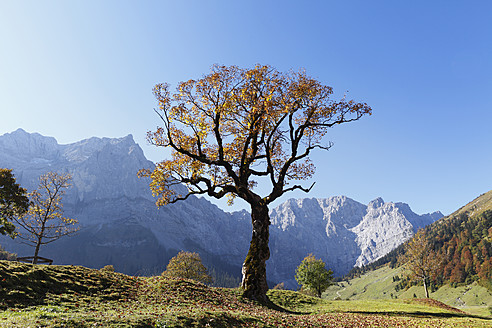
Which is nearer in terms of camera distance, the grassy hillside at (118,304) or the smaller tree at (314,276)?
the grassy hillside at (118,304)

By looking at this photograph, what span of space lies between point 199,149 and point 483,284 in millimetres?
258893

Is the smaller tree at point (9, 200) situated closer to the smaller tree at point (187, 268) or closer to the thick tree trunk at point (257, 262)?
the thick tree trunk at point (257, 262)

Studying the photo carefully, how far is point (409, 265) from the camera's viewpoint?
64.9 m

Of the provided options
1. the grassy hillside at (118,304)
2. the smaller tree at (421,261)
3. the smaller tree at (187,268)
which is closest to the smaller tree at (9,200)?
the grassy hillside at (118,304)

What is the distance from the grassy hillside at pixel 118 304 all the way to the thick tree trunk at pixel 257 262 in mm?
1278

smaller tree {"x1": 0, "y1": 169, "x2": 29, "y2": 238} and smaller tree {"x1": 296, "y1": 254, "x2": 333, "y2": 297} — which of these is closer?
smaller tree {"x1": 0, "y1": 169, "x2": 29, "y2": 238}

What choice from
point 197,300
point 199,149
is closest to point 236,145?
point 199,149

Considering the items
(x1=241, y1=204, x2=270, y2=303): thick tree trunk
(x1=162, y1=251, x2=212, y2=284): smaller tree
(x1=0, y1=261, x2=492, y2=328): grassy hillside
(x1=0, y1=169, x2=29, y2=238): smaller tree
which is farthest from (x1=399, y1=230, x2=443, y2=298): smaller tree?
(x1=0, y1=169, x2=29, y2=238): smaller tree

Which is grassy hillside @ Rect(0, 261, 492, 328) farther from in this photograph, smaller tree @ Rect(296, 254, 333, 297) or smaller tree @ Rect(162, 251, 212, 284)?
smaller tree @ Rect(162, 251, 212, 284)

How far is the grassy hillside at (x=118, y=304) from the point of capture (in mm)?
11766

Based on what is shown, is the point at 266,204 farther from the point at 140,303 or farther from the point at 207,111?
the point at 140,303

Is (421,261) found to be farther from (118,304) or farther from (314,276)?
(118,304)

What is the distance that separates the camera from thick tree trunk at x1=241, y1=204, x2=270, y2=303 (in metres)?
23.9

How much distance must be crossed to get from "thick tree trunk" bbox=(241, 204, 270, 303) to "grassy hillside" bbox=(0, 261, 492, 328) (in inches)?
50.3
